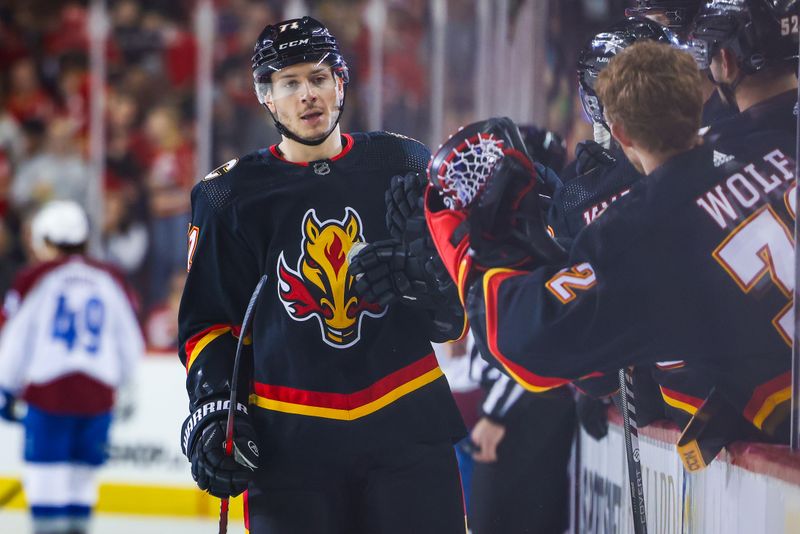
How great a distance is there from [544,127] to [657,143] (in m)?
1.05

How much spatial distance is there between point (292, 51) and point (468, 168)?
457mm

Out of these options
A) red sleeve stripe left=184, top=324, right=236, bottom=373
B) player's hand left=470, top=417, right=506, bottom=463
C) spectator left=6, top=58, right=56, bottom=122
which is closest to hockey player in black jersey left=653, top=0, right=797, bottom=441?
red sleeve stripe left=184, top=324, right=236, bottom=373

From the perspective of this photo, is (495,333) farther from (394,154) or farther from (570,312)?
(394,154)

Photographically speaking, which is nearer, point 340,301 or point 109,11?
point 340,301

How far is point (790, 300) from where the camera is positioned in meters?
1.68

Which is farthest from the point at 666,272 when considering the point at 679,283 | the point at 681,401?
the point at 681,401

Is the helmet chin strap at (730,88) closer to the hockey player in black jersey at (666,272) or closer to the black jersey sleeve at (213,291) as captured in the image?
the hockey player in black jersey at (666,272)

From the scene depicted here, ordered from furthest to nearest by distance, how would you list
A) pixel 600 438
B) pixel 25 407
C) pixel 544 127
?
pixel 25 407 → pixel 544 127 → pixel 600 438

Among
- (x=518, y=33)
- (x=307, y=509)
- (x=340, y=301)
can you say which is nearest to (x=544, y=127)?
(x=518, y=33)

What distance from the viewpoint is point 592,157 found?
2209 millimetres

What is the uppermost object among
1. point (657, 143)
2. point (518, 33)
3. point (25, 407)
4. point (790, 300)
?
point (518, 33)

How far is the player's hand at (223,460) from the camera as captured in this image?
198cm

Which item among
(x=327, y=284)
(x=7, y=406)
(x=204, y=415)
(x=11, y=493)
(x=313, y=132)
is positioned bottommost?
(x=11, y=493)

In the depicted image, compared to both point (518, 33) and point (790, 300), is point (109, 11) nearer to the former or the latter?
point (518, 33)
